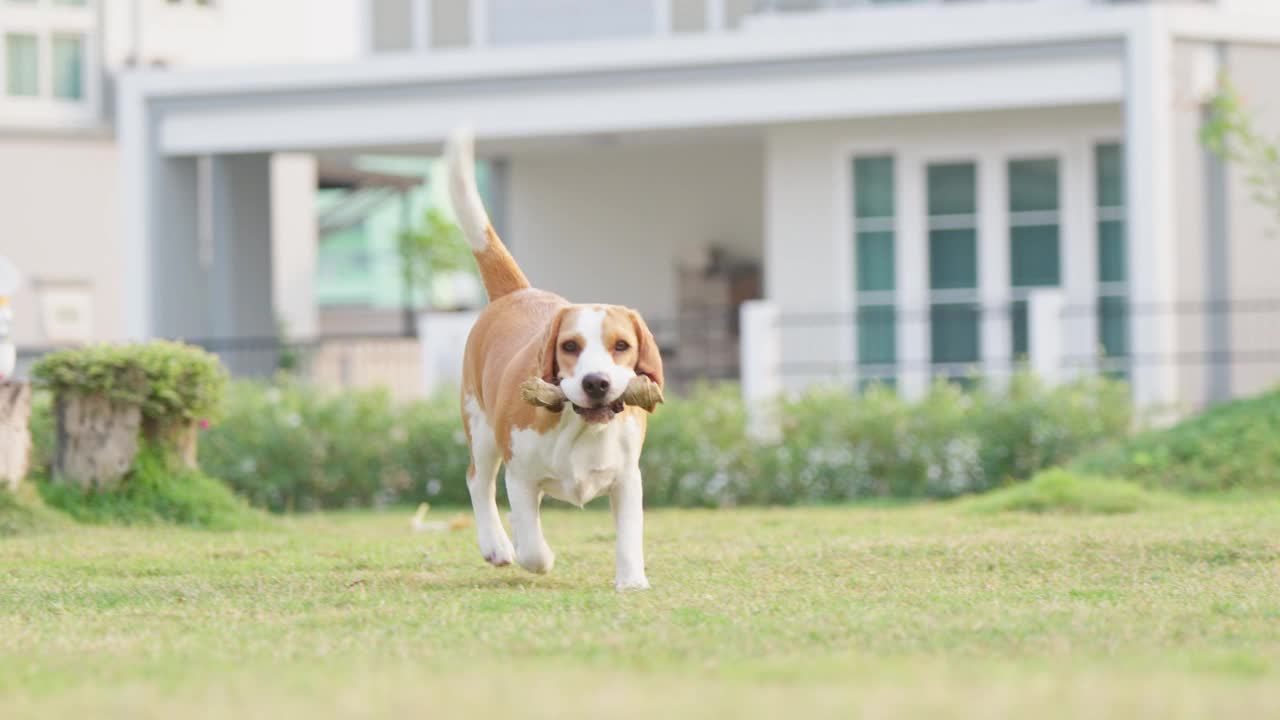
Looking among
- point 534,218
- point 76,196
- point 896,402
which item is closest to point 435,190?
point 76,196

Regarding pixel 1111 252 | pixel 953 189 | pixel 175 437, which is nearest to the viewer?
pixel 175 437

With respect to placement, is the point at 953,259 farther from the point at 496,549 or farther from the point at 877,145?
the point at 496,549

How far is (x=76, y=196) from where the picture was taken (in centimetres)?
2944

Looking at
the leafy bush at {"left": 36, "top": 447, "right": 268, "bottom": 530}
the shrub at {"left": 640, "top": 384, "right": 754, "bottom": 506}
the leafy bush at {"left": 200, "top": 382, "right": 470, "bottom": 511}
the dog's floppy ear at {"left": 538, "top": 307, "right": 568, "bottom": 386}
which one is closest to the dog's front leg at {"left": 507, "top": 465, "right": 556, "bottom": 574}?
the dog's floppy ear at {"left": 538, "top": 307, "right": 568, "bottom": 386}

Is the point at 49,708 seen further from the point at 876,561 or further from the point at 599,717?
the point at 876,561

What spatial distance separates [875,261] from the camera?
18672mm

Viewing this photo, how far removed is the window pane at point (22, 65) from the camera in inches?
1082

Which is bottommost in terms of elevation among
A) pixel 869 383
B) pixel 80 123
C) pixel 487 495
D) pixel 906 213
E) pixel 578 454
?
pixel 487 495

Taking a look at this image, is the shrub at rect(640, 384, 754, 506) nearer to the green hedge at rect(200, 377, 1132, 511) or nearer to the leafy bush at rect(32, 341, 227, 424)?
the green hedge at rect(200, 377, 1132, 511)

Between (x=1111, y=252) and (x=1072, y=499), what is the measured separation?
6521 millimetres

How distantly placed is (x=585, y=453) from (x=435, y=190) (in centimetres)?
4947

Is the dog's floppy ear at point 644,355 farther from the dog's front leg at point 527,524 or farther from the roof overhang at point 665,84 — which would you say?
the roof overhang at point 665,84

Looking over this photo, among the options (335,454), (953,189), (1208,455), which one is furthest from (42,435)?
(953,189)

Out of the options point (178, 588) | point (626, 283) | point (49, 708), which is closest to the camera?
point (49, 708)
